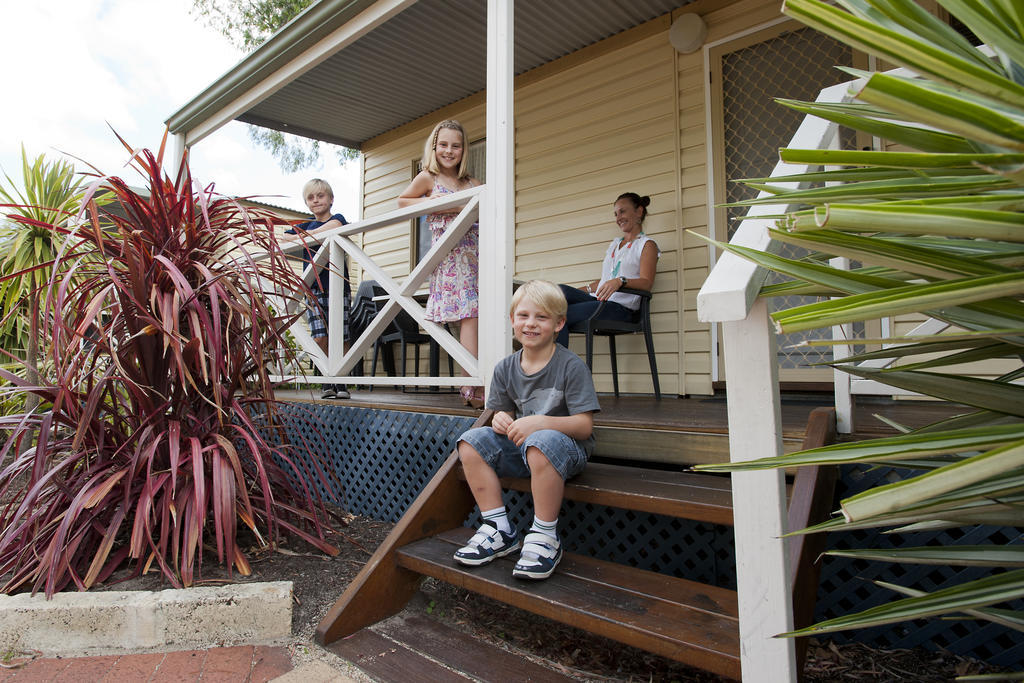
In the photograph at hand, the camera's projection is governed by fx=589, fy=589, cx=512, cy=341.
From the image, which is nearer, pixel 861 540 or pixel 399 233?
pixel 861 540

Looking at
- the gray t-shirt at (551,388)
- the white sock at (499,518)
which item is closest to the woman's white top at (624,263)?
the gray t-shirt at (551,388)

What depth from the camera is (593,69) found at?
4.65 m

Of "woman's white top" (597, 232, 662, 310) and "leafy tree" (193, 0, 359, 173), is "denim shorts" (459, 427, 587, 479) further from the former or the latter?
"leafy tree" (193, 0, 359, 173)

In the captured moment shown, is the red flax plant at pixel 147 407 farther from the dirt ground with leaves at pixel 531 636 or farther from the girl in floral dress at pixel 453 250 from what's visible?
the girl in floral dress at pixel 453 250

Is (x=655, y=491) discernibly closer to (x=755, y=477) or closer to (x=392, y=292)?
(x=755, y=477)

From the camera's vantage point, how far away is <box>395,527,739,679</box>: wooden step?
1.29 m

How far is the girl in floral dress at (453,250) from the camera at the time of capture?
3084mm

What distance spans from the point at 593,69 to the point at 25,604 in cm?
463

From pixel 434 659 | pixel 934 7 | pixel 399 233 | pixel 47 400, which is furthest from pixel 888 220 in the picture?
pixel 399 233

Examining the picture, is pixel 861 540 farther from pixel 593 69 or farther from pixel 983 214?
pixel 593 69

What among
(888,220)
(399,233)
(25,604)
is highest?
(399,233)

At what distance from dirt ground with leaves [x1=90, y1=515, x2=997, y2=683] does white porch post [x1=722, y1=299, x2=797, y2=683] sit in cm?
66

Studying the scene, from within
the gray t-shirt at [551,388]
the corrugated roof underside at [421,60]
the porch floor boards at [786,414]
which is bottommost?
the porch floor boards at [786,414]

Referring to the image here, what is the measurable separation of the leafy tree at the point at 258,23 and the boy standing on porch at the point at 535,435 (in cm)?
1186
